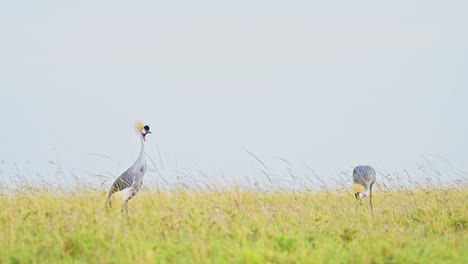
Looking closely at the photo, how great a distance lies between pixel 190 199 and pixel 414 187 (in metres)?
4.94

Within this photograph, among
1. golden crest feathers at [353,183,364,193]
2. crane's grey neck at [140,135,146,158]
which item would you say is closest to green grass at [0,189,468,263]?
crane's grey neck at [140,135,146,158]

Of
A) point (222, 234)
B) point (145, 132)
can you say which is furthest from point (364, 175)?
point (222, 234)

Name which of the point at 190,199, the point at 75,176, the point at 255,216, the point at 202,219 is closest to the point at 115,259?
the point at 202,219

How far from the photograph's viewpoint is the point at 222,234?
8078mm

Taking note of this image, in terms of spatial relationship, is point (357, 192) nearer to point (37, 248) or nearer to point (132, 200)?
point (132, 200)

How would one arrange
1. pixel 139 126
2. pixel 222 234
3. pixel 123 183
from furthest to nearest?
pixel 139 126 → pixel 123 183 → pixel 222 234

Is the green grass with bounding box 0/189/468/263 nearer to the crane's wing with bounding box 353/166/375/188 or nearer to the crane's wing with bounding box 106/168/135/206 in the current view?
the crane's wing with bounding box 106/168/135/206

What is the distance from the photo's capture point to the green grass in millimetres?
7090

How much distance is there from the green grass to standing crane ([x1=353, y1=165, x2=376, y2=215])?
1.09m

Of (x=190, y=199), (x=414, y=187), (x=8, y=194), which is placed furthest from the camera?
(x=414, y=187)

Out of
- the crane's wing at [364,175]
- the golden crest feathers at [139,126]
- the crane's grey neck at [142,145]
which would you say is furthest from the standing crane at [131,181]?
the crane's wing at [364,175]

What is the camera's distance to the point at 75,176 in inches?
515

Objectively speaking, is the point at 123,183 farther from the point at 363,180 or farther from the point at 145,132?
the point at 363,180

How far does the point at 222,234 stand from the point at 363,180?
5875 millimetres
